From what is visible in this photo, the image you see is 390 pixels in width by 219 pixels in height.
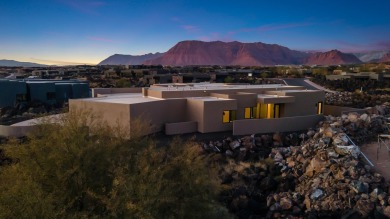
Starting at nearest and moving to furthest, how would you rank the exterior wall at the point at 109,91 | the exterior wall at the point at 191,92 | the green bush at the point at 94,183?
the green bush at the point at 94,183
the exterior wall at the point at 191,92
the exterior wall at the point at 109,91

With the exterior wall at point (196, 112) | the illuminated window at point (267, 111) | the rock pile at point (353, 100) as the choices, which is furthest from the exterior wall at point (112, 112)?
the rock pile at point (353, 100)

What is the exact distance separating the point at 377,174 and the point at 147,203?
1283cm

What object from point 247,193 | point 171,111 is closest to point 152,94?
point 171,111

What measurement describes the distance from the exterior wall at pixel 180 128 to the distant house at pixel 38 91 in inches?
769

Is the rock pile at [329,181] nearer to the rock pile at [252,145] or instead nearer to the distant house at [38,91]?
the rock pile at [252,145]

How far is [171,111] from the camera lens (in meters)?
22.4

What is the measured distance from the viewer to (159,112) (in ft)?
70.8

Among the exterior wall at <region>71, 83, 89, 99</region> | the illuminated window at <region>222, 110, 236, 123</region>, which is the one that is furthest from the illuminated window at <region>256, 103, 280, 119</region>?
the exterior wall at <region>71, 83, 89, 99</region>

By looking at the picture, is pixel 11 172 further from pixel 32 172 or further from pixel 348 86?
pixel 348 86

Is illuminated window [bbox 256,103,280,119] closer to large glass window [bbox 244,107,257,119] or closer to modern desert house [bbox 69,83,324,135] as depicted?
modern desert house [bbox 69,83,324,135]

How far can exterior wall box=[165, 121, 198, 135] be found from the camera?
21.2 m

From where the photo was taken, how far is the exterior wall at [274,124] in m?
22.3

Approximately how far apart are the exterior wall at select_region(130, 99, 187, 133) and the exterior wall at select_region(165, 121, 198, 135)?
76 centimetres

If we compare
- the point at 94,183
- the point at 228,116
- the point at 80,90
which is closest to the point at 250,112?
the point at 228,116
